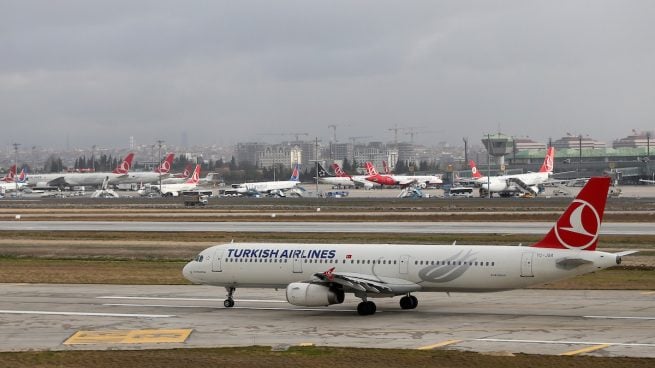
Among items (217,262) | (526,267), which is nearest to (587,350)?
(526,267)

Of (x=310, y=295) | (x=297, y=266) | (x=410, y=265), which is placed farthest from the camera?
(x=297, y=266)

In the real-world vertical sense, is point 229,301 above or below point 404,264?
below

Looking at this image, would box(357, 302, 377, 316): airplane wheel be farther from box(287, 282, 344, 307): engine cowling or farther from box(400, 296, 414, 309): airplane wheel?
box(400, 296, 414, 309): airplane wheel

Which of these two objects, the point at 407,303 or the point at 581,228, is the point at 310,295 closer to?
the point at 407,303

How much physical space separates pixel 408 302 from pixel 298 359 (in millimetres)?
13360

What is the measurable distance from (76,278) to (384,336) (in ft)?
92.1

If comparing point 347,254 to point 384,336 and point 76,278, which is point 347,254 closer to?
point 384,336

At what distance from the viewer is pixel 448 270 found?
140 feet

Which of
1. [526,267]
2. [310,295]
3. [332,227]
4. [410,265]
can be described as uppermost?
[526,267]

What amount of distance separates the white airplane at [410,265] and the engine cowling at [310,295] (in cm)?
4

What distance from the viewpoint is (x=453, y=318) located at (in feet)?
139

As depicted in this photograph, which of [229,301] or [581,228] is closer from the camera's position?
[581,228]

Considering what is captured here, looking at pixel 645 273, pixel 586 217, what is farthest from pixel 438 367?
pixel 645 273

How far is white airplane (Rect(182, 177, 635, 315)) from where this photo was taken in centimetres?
4141
